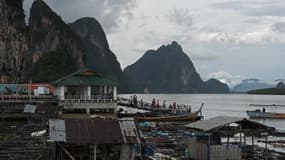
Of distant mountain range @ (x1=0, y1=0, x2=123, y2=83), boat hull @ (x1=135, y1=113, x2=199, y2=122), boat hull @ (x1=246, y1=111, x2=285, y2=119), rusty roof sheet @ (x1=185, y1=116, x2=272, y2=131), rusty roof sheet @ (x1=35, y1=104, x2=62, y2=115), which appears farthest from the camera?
distant mountain range @ (x1=0, y1=0, x2=123, y2=83)

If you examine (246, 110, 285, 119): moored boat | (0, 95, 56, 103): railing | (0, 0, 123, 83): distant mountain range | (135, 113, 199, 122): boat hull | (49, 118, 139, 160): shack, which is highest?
(0, 0, 123, 83): distant mountain range

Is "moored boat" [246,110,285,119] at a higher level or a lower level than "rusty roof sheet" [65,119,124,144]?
lower

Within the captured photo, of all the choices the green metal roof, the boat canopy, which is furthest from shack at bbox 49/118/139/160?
the green metal roof

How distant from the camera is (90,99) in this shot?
4541 cm

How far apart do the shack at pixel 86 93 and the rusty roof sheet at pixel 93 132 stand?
1032 inches

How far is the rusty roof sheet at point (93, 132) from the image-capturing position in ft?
58.9

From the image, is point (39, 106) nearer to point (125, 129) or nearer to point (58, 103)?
point (58, 103)

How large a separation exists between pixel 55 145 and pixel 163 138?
46.2ft

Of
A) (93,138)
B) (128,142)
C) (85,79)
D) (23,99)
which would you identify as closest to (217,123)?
(128,142)

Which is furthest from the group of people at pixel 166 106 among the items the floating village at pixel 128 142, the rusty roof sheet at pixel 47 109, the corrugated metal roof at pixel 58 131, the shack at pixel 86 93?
the corrugated metal roof at pixel 58 131

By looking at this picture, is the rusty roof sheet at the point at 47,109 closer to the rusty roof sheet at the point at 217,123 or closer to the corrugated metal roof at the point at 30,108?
the corrugated metal roof at the point at 30,108

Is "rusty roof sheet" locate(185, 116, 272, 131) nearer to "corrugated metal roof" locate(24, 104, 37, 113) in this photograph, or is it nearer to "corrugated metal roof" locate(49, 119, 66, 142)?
"corrugated metal roof" locate(49, 119, 66, 142)

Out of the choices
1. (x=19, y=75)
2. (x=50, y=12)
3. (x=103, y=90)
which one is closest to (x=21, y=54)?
(x=19, y=75)

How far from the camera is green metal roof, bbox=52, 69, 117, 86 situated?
46500 mm
